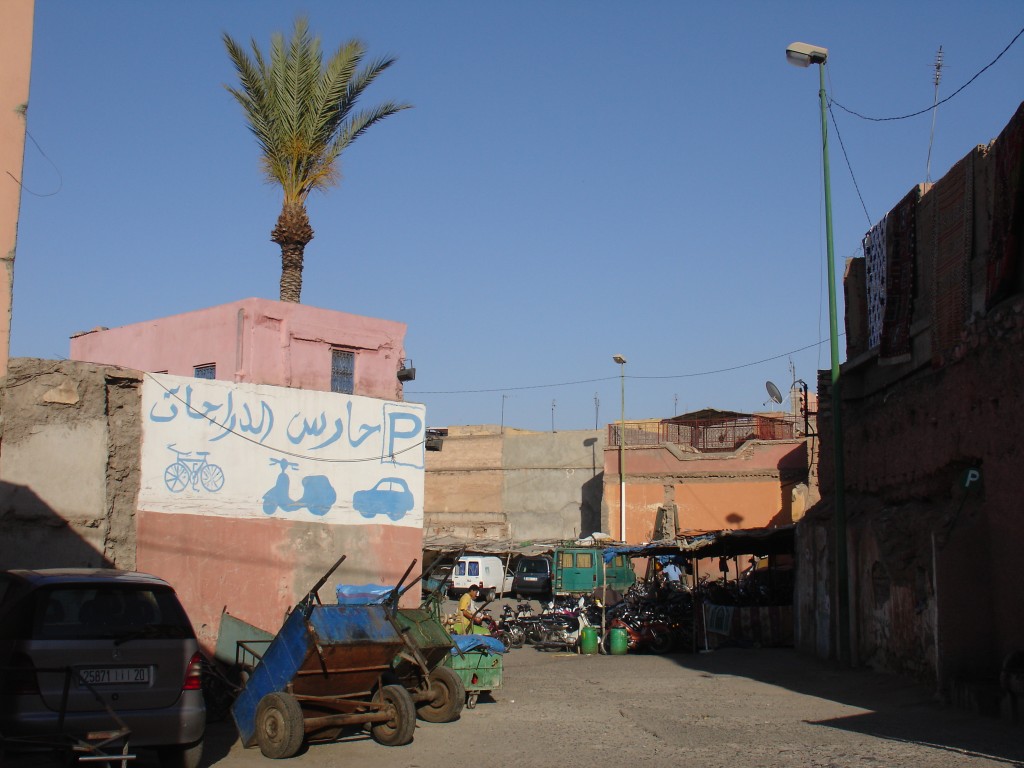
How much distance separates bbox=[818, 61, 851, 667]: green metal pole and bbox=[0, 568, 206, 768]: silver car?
13049 millimetres

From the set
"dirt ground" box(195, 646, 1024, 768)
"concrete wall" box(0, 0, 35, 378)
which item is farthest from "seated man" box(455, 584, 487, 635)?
"concrete wall" box(0, 0, 35, 378)

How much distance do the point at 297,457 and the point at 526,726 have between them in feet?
28.9

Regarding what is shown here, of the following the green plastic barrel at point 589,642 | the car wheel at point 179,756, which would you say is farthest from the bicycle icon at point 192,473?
the green plastic barrel at point 589,642

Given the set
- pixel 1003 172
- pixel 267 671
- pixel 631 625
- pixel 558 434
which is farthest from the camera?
pixel 558 434

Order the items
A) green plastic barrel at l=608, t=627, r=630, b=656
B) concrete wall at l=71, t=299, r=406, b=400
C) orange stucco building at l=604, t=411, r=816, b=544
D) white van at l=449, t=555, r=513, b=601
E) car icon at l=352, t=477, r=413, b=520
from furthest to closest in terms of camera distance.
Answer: orange stucco building at l=604, t=411, r=816, b=544, white van at l=449, t=555, r=513, b=601, green plastic barrel at l=608, t=627, r=630, b=656, concrete wall at l=71, t=299, r=406, b=400, car icon at l=352, t=477, r=413, b=520

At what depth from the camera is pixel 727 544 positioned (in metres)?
26.9

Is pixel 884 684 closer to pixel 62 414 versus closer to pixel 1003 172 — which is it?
pixel 1003 172

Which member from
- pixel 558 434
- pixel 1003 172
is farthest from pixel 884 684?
pixel 558 434

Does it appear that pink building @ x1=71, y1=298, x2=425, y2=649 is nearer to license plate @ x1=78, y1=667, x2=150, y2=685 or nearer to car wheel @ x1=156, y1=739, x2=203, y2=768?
car wheel @ x1=156, y1=739, x2=203, y2=768

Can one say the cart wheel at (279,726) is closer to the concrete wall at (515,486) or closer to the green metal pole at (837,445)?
the green metal pole at (837,445)

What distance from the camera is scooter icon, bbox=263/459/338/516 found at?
19375 millimetres

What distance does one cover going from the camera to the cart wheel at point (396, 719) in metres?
11.3

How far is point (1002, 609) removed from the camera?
1341 cm

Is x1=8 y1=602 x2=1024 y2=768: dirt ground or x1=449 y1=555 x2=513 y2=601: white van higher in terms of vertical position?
x1=449 y1=555 x2=513 y2=601: white van
